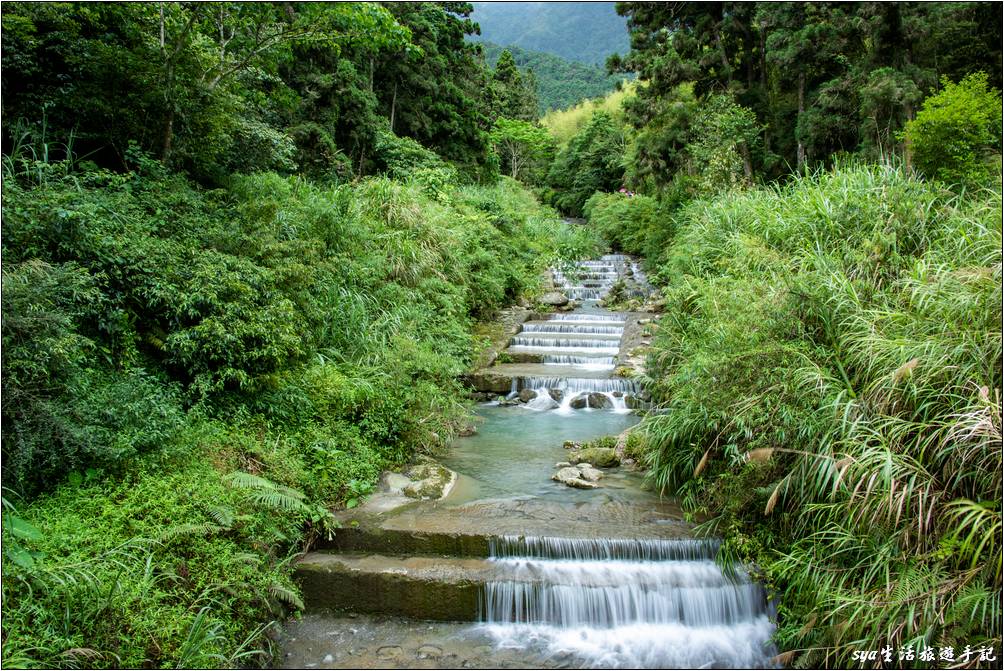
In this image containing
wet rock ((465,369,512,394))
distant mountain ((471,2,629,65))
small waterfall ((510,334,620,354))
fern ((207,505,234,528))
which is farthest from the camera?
distant mountain ((471,2,629,65))

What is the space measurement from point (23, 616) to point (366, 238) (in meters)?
6.91

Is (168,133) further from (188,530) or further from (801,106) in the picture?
(801,106)

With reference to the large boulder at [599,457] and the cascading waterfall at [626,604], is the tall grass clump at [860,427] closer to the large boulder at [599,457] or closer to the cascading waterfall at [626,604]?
the cascading waterfall at [626,604]

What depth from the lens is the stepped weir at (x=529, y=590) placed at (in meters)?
3.91

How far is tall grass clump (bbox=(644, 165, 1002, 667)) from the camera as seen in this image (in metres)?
3.25

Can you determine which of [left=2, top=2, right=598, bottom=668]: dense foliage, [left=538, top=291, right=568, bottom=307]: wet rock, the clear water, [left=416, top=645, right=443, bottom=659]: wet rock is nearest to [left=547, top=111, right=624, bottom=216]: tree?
[left=538, top=291, right=568, bottom=307]: wet rock

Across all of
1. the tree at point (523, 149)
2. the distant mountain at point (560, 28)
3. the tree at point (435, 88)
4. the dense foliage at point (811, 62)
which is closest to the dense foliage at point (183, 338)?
the dense foliage at point (811, 62)

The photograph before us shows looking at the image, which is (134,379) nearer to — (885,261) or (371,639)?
(371,639)

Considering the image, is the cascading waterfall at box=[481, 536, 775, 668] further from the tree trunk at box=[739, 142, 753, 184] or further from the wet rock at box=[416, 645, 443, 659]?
the tree trunk at box=[739, 142, 753, 184]

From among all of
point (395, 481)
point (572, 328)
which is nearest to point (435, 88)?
point (572, 328)

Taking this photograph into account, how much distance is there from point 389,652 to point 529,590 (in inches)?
40.0

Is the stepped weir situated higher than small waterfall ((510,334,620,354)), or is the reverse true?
small waterfall ((510,334,620,354))

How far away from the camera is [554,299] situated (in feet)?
45.5

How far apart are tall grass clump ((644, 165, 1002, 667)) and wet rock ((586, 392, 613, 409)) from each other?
2.21m
